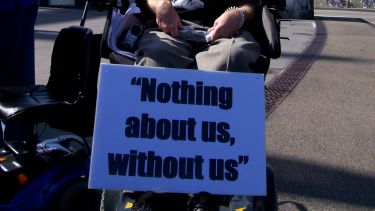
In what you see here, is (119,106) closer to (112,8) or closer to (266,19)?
(112,8)

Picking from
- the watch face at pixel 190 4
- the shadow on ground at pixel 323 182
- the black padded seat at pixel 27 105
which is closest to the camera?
the black padded seat at pixel 27 105

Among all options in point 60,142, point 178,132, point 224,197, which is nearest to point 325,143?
point 60,142

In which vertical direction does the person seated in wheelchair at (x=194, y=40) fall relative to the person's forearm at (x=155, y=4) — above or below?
below

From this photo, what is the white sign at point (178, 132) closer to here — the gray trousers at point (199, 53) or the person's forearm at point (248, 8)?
the gray trousers at point (199, 53)

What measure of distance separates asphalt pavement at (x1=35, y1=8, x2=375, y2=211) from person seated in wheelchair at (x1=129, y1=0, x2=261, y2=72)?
131 centimetres

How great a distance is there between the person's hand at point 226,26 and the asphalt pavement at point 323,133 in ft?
4.37

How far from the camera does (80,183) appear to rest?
2955 millimetres

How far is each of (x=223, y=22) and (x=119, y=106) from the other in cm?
70

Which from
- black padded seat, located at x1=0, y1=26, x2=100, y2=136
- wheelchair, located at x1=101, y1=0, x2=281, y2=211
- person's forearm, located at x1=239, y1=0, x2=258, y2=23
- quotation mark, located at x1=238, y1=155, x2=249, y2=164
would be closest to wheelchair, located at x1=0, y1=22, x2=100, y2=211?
black padded seat, located at x1=0, y1=26, x2=100, y2=136

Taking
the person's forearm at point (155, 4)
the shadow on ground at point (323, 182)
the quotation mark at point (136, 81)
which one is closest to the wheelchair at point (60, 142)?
the person's forearm at point (155, 4)

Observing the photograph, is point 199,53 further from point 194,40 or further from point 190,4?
point 190,4

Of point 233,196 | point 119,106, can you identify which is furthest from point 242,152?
point 119,106

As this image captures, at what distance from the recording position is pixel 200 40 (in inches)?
110

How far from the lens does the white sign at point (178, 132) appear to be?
93.0 inches
